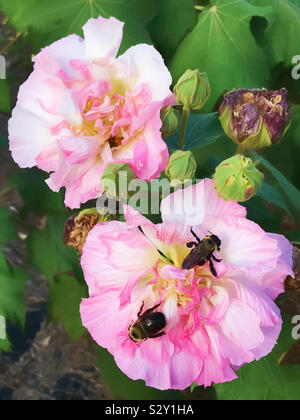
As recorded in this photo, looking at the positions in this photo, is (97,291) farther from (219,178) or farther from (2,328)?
(2,328)

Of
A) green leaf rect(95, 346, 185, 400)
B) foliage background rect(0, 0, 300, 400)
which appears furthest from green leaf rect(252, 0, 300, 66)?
green leaf rect(95, 346, 185, 400)

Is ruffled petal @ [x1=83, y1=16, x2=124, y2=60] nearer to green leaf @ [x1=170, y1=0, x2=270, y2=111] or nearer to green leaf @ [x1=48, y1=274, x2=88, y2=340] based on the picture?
green leaf @ [x1=170, y1=0, x2=270, y2=111]

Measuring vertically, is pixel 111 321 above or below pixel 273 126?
below

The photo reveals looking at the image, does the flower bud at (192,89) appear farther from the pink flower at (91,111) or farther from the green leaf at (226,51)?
the green leaf at (226,51)

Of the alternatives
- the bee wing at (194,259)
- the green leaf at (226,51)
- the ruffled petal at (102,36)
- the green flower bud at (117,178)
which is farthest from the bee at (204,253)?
the green leaf at (226,51)

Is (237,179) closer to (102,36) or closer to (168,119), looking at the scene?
(168,119)
